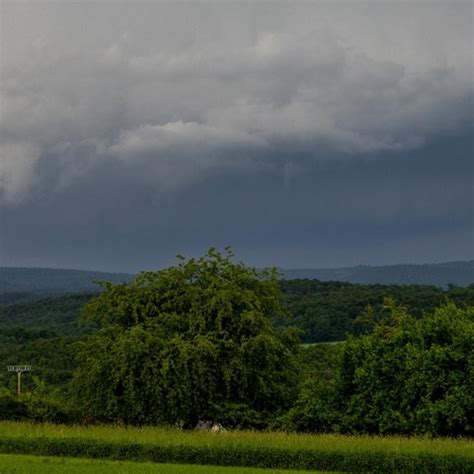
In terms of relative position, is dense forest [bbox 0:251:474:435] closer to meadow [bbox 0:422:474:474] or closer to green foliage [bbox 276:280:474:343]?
meadow [bbox 0:422:474:474]

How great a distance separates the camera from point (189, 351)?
39.5 metres

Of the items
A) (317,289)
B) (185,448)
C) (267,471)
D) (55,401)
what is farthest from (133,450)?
(317,289)

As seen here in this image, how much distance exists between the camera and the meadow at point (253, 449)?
2759cm

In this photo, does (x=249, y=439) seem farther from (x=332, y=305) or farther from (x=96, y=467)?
(x=332, y=305)

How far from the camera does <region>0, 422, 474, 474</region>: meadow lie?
1086 inches

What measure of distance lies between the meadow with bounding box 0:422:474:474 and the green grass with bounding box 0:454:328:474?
804 mm

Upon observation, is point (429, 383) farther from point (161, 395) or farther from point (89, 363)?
point (89, 363)

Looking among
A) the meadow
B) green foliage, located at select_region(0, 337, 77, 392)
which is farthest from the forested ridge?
the meadow

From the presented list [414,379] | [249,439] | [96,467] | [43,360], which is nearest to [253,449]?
[249,439]

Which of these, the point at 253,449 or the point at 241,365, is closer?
the point at 253,449

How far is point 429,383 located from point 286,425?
700 cm

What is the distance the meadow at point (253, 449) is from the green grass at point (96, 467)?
2.64ft

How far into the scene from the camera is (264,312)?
44.9 m

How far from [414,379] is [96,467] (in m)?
12.9
